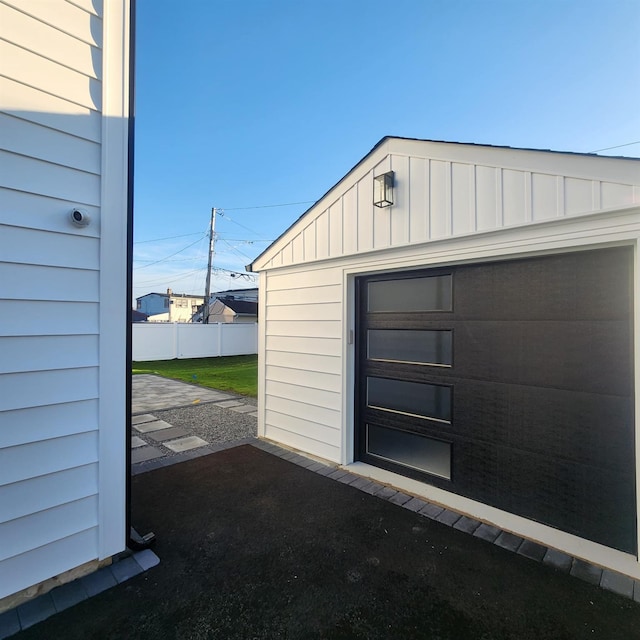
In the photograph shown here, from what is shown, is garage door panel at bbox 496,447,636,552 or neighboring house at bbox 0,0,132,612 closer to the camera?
neighboring house at bbox 0,0,132,612

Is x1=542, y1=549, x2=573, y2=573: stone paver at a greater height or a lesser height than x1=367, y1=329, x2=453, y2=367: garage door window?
lesser

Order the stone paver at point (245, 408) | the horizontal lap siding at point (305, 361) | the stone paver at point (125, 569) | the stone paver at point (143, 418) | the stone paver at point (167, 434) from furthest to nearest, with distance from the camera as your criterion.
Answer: the stone paver at point (245, 408)
the stone paver at point (143, 418)
the stone paver at point (167, 434)
the horizontal lap siding at point (305, 361)
the stone paver at point (125, 569)

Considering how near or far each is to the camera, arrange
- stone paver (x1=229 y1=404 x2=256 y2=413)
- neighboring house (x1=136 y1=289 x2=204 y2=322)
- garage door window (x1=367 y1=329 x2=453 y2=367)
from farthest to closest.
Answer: neighboring house (x1=136 y1=289 x2=204 y2=322)
stone paver (x1=229 y1=404 x2=256 y2=413)
garage door window (x1=367 y1=329 x2=453 y2=367)

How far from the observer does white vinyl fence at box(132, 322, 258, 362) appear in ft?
43.9

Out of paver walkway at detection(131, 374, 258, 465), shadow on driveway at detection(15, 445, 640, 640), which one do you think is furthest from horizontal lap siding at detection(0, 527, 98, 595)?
paver walkway at detection(131, 374, 258, 465)

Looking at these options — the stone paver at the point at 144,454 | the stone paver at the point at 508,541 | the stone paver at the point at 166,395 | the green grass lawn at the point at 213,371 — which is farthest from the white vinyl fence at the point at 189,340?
the stone paver at the point at 508,541

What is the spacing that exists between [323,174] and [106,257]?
955 centimetres

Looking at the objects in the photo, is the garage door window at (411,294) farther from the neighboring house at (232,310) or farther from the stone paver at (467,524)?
the neighboring house at (232,310)

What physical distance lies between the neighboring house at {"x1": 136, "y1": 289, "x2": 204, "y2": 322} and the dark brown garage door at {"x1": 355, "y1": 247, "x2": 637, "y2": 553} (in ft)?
115

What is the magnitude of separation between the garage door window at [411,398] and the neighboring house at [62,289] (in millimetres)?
2293

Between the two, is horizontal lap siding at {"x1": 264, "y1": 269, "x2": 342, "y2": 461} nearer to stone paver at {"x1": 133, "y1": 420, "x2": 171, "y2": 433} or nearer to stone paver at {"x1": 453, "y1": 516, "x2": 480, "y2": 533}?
stone paver at {"x1": 453, "y1": 516, "x2": 480, "y2": 533}

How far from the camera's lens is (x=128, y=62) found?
79.7 inches

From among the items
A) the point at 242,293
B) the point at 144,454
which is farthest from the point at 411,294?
the point at 242,293

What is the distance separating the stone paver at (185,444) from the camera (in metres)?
4.08
